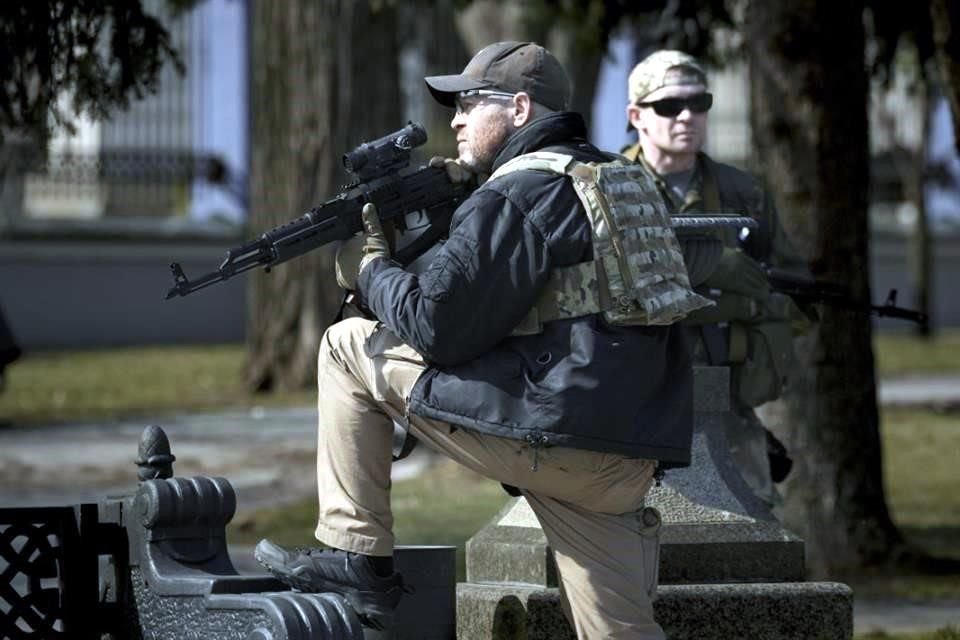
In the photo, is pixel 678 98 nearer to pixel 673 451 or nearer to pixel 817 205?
pixel 673 451

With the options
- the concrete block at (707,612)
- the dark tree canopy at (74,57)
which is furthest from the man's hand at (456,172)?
the dark tree canopy at (74,57)

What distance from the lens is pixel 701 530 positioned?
239 inches

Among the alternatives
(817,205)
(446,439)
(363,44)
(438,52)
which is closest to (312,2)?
(363,44)

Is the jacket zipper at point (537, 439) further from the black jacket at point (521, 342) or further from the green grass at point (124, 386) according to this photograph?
the green grass at point (124, 386)

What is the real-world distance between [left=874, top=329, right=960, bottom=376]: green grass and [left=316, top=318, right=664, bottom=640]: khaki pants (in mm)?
17670

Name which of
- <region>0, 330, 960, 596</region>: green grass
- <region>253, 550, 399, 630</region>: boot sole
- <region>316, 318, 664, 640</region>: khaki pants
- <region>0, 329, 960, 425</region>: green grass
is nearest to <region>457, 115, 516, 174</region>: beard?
<region>316, 318, 664, 640</region>: khaki pants

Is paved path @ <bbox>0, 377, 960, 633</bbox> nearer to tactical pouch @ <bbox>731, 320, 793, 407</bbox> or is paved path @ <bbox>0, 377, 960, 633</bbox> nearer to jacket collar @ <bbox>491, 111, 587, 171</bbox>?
tactical pouch @ <bbox>731, 320, 793, 407</bbox>

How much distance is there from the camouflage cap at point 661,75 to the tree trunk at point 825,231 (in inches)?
117

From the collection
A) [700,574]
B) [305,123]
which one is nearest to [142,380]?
[305,123]

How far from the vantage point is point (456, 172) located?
17.3 ft

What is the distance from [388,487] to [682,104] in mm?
2138

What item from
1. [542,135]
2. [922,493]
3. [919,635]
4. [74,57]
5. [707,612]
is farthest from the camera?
[922,493]

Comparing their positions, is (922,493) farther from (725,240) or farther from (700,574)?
(700,574)

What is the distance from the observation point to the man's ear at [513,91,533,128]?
500 centimetres
